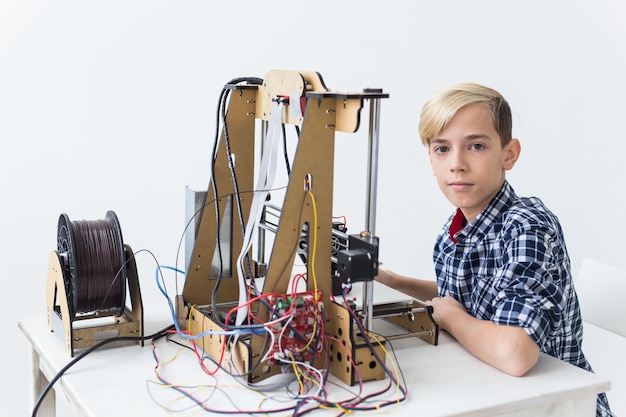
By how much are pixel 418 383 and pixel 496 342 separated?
0.22 m

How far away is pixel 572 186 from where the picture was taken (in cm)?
431

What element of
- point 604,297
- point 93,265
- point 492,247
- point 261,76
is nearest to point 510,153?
point 492,247

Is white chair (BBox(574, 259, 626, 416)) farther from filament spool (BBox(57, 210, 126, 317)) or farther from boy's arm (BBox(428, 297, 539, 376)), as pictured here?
filament spool (BBox(57, 210, 126, 317))

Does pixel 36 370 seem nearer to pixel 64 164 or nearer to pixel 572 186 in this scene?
pixel 64 164

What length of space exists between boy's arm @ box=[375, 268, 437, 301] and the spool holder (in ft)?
2.73

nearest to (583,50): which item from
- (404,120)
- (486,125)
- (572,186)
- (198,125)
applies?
(572,186)

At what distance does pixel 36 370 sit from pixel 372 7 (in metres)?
2.53

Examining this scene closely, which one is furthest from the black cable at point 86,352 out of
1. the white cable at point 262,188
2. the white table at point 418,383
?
the white cable at point 262,188

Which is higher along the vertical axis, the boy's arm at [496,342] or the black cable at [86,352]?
the boy's arm at [496,342]

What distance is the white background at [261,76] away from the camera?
3389 millimetres

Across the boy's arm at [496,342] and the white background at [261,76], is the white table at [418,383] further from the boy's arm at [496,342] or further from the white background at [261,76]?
the white background at [261,76]

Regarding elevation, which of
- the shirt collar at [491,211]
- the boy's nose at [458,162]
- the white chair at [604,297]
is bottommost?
the white chair at [604,297]

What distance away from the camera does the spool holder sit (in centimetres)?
194

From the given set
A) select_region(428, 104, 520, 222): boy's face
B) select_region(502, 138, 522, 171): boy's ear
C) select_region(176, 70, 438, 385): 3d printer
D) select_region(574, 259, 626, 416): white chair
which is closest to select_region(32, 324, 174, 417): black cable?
select_region(176, 70, 438, 385): 3d printer
